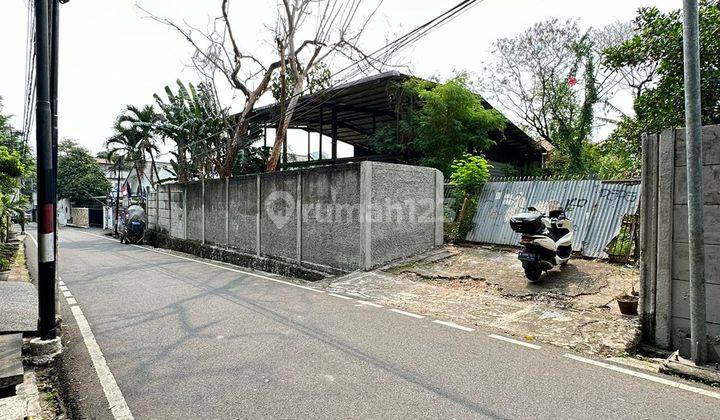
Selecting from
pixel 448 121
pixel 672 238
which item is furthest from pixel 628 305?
pixel 448 121

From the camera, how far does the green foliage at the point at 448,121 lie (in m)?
14.4

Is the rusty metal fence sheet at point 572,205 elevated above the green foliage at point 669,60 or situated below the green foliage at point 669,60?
below

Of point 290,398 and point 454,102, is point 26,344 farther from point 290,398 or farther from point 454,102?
point 454,102

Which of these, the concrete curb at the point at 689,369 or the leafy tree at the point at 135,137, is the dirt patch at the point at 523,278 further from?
the leafy tree at the point at 135,137

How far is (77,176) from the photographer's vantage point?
140 ft

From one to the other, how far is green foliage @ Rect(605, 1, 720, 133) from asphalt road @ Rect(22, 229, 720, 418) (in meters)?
6.78

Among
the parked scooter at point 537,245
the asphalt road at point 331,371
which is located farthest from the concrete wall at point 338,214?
the parked scooter at point 537,245

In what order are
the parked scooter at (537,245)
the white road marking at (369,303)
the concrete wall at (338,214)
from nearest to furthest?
the white road marking at (369,303) → the parked scooter at (537,245) → the concrete wall at (338,214)

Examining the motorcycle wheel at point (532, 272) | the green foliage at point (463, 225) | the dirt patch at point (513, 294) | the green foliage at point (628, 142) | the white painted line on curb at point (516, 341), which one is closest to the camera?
the white painted line on curb at point (516, 341)

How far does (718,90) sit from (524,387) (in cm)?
778

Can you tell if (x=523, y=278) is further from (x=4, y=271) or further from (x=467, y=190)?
(x=4, y=271)

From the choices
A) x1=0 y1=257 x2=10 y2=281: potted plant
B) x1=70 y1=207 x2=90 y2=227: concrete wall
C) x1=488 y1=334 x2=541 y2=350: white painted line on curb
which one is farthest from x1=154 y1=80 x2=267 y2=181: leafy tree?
x1=70 y1=207 x2=90 y2=227: concrete wall

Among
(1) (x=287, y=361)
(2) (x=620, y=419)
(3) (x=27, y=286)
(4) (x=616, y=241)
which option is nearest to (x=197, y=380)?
(1) (x=287, y=361)

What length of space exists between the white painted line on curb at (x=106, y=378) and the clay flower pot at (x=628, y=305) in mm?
5909
